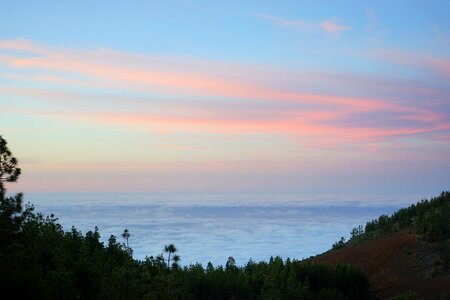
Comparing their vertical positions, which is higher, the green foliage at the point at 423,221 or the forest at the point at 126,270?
the green foliage at the point at 423,221

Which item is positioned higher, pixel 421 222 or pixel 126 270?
pixel 421 222

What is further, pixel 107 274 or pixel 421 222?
pixel 421 222

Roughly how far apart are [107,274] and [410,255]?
53.2 metres

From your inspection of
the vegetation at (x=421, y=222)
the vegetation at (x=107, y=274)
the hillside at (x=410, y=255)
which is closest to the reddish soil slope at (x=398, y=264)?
the hillside at (x=410, y=255)

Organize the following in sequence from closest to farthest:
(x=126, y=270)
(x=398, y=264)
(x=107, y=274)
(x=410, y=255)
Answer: (x=126, y=270) → (x=107, y=274) → (x=398, y=264) → (x=410, y=255)

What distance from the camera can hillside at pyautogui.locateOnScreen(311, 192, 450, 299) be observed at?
72.8 m

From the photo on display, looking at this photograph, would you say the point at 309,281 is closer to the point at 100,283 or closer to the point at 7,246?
the point at 100,283

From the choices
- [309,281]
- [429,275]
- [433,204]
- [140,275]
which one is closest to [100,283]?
[140,275]

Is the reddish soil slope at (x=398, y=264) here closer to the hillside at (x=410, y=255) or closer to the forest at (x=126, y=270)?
the hillside at (x=410, y=255)

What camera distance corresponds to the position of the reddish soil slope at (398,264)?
235 feet

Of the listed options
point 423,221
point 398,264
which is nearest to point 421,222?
point 423,221

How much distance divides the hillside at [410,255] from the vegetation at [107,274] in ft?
15.8

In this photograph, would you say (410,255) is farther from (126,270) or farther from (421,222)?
(126,270)

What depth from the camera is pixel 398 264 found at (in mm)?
78938
